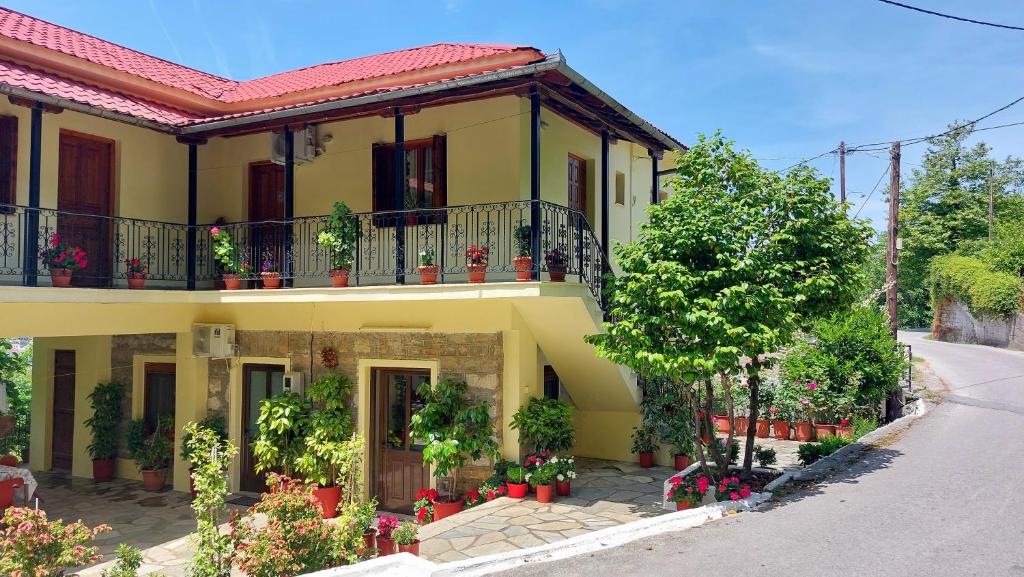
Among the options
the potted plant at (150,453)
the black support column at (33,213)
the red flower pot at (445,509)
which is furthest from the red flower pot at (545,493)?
the potted plant at (150,453)

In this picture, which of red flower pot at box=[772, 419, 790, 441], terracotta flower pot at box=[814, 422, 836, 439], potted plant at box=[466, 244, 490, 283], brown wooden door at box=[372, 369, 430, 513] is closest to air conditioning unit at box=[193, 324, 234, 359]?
brown wooden door at box=[372, 369, 430, 513]

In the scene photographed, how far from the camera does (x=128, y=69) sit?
1198 cm

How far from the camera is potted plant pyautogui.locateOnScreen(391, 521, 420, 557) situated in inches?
265

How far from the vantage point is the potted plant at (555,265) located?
8.77 metres

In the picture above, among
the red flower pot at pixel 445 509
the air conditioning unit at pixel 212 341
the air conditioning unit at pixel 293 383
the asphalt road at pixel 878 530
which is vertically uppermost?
the air conditioning unit at pixel 212 341

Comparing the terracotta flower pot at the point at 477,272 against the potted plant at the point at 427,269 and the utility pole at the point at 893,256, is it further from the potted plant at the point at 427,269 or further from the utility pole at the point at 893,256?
the utility pole at the point at 893,256

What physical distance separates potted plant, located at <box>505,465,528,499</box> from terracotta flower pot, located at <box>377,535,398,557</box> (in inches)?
108

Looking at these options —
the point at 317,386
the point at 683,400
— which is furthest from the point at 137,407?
the point at 683,400

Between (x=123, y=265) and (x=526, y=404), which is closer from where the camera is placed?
(x=526, y=404)

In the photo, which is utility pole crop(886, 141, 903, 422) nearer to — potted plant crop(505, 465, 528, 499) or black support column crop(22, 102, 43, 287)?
potted plant crop(505, 465, 528, 499)

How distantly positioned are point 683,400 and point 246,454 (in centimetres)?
755

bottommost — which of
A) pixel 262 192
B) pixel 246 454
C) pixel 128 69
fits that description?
pixel 246 454

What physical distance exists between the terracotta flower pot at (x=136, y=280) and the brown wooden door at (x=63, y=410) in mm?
4760

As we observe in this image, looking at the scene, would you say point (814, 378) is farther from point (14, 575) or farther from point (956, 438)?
point (14, 575)
